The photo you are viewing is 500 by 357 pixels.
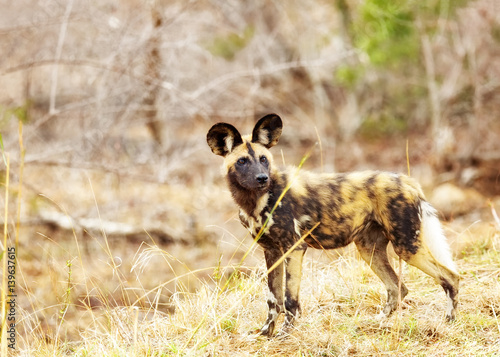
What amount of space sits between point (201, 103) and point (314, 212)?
451cm

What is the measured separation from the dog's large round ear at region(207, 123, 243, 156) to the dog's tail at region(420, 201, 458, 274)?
1.25 metres

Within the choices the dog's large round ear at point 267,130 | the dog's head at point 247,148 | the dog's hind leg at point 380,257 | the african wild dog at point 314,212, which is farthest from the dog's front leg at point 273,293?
the dog's large round ear at point 267,130

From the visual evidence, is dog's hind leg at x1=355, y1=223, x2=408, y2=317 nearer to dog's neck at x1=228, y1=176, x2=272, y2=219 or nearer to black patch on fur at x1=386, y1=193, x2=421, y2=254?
black patch on fur at x1=386, y1=193, x2=421, y2=254

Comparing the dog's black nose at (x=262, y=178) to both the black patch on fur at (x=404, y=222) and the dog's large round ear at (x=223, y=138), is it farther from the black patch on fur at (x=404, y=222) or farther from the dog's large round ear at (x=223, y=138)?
the black patch on fur at (x=404, y=222)

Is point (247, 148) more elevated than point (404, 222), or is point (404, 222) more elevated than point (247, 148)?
point (247, 148)

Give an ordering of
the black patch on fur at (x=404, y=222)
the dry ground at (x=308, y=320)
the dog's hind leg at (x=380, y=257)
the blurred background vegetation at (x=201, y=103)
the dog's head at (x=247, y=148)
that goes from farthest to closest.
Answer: the blurred background vegetation at (x=201, y=103)
the dog's hind leg at (x=380, y=257)
the black patch on fur at (x=404, y=222)
the dog's head at (x=247, y=148)
the dry ground at (x=308, y=320)

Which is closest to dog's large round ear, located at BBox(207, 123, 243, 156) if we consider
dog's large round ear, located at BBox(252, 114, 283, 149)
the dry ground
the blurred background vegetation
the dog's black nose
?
dog's large round ear, located at BBox(252, 114, 283, 149)

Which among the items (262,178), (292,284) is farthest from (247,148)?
(292,284)

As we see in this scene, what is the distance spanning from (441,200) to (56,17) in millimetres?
6807

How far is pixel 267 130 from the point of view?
3.44 m

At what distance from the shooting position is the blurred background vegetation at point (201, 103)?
7.09 metres

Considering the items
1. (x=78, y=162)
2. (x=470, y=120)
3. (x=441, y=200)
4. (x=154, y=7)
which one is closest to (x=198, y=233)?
(x=78, y=162)

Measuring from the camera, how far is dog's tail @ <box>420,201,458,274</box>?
351 cm

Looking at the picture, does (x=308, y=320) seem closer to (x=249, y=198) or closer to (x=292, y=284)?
(x=292, y=284)
